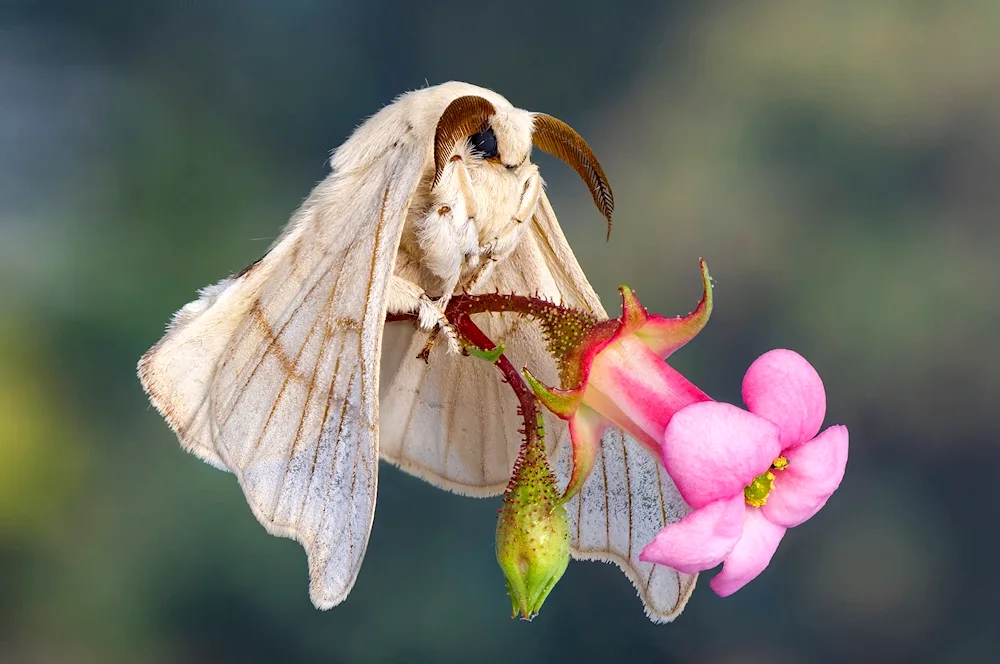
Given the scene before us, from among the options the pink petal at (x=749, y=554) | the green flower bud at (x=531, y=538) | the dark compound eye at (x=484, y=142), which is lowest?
the green flower bud at (x=531, y=538)

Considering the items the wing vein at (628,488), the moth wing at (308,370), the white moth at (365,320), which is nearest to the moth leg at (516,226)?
the white moth at (365,320)

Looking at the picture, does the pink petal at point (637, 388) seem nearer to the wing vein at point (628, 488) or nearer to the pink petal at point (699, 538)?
Result: the pink petal at point (699, 538)

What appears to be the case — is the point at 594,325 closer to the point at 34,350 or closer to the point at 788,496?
the point at 788,496

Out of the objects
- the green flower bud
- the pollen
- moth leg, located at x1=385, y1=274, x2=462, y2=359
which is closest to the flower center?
the pollen

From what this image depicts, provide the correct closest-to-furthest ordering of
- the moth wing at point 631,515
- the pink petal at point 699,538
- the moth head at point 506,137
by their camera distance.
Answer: the pink petal at point 699,538
the moth head at point 506,137
the moth wing at point 631,515

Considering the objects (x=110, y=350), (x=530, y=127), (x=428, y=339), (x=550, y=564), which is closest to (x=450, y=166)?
(x=530, y=127)

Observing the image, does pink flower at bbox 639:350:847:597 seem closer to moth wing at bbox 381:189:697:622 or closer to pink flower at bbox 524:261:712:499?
pink flower at bbox 524:261:712:499
